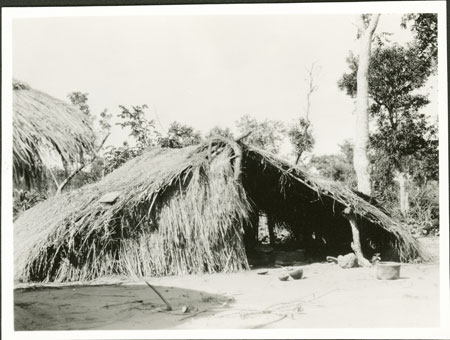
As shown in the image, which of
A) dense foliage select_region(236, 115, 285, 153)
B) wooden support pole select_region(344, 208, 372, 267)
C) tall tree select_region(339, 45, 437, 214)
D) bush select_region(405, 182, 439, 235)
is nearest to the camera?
wooden support pole select_region(344, 208, 372, 267)

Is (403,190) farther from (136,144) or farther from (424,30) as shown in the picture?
(424,30)

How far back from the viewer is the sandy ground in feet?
21.3

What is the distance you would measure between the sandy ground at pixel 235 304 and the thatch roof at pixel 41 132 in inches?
71.8

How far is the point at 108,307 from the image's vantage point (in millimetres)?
6930

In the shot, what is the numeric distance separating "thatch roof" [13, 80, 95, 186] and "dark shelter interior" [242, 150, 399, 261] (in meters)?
3.78

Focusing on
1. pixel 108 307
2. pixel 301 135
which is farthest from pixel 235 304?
pixel 301 135

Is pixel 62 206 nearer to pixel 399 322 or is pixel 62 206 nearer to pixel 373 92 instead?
pixel 399 322

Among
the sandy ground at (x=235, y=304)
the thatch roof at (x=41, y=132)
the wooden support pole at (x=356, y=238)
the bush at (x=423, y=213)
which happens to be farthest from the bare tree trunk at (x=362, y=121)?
the thatch roof at (x=41, y=132)

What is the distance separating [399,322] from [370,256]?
4.01 m

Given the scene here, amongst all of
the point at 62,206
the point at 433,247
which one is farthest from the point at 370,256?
the point at 62,206

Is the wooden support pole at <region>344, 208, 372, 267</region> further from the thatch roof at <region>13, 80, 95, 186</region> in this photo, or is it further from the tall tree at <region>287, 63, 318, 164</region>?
the thatch roof at <region>13, 80, 95, 186</region>

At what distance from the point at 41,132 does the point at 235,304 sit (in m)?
3.22

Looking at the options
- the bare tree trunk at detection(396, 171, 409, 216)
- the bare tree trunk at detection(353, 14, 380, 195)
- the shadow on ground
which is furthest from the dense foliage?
the shadow on ground

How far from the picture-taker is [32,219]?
9227 mm
